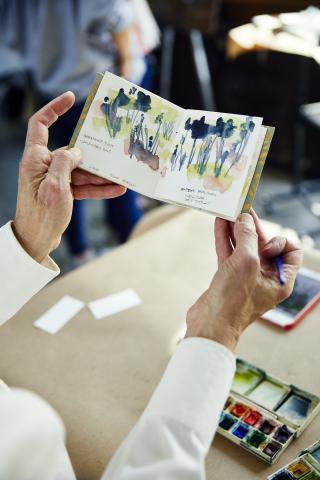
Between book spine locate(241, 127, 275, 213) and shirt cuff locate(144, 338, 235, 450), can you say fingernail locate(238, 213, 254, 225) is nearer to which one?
book spine locate(241, 127, 275, 213)

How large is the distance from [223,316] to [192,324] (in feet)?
0.19

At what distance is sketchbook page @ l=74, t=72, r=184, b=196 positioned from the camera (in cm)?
114

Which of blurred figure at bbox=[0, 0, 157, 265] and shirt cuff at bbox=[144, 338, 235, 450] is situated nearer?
shirt cuff at bbox=[144, 338, 235, 450]

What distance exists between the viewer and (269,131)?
1035mm

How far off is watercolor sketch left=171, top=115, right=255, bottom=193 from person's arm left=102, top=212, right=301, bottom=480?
0.48 ft

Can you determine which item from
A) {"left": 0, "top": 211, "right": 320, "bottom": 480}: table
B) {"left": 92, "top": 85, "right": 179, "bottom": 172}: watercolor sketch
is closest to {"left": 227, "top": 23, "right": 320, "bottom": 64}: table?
{"left": 0, "top": 211, "right": 320, "bottom": 480}: table

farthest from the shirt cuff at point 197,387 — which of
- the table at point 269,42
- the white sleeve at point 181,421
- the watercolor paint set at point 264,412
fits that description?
the table at point 269,42

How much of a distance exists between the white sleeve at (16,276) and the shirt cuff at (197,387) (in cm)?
39

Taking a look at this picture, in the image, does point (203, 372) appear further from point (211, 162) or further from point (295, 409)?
point (211, 162)

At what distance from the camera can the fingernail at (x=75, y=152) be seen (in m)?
1.11

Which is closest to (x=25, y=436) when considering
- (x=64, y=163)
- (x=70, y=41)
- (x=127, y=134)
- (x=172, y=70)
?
(x=64, y=163)

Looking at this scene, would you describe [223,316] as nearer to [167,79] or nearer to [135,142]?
[135,142]

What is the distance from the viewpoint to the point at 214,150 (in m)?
1.08

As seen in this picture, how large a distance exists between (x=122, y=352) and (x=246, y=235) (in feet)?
1.35
